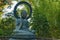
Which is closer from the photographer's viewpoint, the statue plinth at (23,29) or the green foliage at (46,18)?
the green foliage at (46,18)

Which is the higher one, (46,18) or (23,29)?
(46,18)

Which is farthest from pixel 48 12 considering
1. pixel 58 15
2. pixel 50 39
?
pixel 50 39

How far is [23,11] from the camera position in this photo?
4738 mm

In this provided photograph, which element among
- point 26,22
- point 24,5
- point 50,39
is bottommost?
point 50,39

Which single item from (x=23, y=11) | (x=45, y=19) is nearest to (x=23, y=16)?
(x=23, y=11)

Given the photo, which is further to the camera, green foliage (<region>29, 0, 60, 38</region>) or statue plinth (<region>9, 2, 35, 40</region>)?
statue plinth (<region>9, 2, 35, 40</region>)

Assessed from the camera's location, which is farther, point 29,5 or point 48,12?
point 29,5

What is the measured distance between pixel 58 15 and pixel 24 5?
28.2 inches

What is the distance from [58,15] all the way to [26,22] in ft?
2.09

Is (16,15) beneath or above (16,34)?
above

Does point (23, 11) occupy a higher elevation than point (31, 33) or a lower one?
higher

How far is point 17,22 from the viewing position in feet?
15.6

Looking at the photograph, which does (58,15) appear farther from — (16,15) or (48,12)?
(16,15)

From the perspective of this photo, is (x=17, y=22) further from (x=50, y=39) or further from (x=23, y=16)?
(x=50, y=39)
